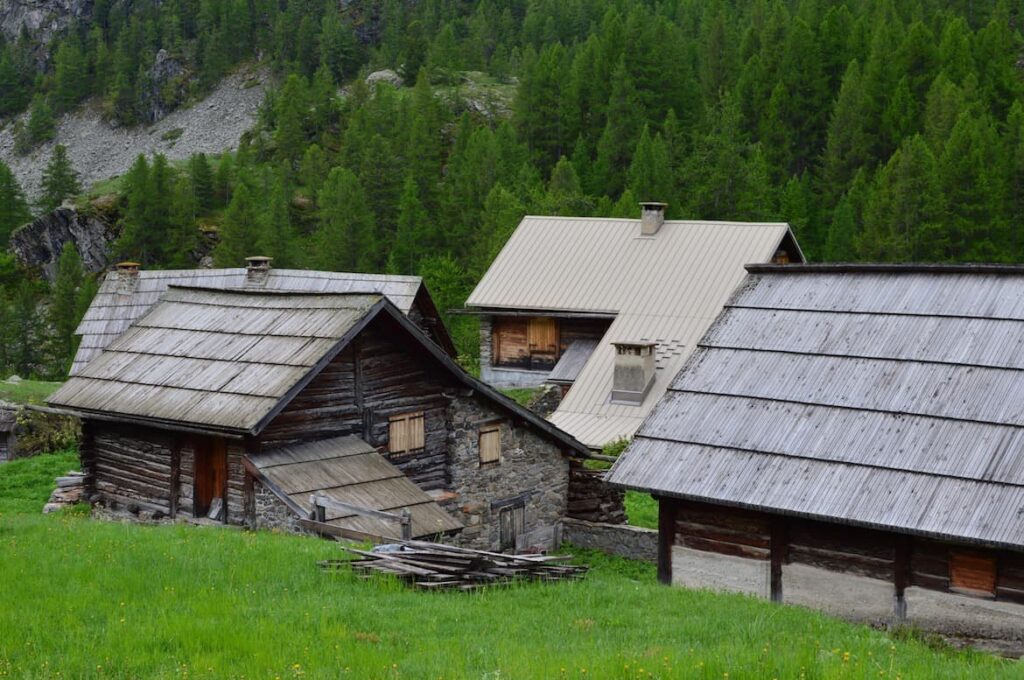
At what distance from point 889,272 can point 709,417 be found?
3675mm

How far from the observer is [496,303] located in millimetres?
37969

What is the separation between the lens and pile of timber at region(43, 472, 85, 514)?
23672 millimetres

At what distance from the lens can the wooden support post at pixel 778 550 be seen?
15789mm

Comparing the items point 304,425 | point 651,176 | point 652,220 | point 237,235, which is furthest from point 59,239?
point 304,425

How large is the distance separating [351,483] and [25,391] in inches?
924

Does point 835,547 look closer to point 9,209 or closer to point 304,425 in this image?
point 304,425

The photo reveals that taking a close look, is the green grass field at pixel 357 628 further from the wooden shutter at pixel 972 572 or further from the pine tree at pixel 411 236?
the pine tree at pixel 411 236

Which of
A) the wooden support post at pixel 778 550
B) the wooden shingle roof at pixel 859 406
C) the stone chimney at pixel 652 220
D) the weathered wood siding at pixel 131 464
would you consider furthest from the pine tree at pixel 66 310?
the wooden support post at pixel 778 550

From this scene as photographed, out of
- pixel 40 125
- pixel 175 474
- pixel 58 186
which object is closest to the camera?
pixel 175 474

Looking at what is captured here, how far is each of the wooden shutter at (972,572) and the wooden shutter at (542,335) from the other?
937 inches

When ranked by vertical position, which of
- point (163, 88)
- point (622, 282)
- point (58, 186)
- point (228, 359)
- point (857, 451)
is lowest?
point (857, 451)

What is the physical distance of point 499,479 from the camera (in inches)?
929

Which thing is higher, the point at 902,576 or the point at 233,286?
the point at 233,286

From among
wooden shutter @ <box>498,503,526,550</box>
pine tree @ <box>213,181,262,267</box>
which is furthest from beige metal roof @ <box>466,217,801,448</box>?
pine tree @ <box>213,181,262,267</box>
